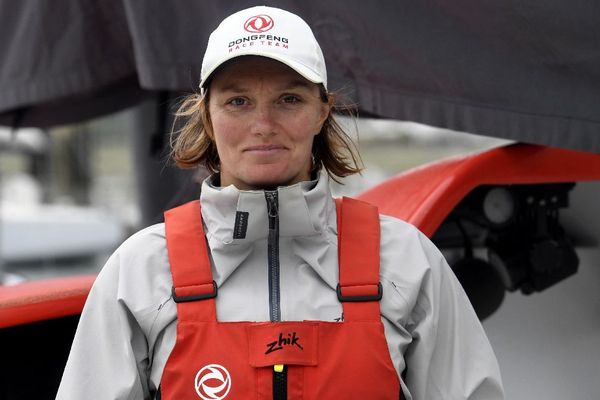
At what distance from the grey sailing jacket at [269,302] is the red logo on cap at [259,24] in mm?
334

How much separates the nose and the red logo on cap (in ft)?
0.53

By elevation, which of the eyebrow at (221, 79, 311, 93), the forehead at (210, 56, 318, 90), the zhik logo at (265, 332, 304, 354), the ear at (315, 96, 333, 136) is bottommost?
the zhik logo at (265, 332, 304, 354)

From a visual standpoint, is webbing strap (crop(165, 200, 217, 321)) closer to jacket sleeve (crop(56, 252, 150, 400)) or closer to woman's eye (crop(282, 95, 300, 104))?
jacket sleeve (crop(56, 252, 150, 400))

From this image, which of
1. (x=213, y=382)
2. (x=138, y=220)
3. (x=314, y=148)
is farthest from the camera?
(x=138, y=220)

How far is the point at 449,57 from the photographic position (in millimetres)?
2600

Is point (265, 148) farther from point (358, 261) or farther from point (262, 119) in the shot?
point (358, 261)

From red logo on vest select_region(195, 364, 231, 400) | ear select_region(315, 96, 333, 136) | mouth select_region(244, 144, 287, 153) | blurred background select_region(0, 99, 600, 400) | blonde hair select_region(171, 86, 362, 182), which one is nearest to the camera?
red logo on vest select_region(195, 364, 231, 400)

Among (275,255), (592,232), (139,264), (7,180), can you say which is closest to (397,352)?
(275,255)

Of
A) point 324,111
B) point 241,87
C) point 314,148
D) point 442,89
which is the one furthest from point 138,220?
point 241,87

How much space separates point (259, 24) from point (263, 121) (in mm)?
217

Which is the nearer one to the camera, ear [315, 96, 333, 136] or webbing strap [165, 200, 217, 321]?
webbing strap [165, 200, 217, 321]

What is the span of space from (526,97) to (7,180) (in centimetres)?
1613

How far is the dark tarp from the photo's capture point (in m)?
2.56

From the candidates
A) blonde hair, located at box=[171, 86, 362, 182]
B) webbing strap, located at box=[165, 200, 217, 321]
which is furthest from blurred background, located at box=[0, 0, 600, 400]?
webbing strap, located at box=[165, 200, 217, 321]
